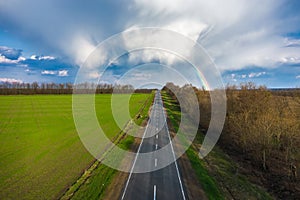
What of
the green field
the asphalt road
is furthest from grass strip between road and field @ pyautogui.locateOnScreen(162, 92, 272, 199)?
the green field

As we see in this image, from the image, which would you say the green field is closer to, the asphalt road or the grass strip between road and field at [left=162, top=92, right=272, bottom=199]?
the asphalt road

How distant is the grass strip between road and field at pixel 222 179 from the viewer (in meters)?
13.8

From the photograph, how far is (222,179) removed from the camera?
52.6 feet

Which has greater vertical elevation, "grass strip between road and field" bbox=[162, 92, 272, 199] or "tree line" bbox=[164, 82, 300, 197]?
"tree line" bbox=[164, 82, 300, 197]

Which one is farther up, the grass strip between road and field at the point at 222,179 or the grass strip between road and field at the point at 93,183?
the grass strip between road and field at the point at 222,179

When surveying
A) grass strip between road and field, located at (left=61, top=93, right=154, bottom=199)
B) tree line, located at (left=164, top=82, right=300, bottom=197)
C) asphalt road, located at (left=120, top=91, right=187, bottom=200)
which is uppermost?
tree line, located at (left=164, top=82, right=300, bottom=197)

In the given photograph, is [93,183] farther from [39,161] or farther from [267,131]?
[267,131]

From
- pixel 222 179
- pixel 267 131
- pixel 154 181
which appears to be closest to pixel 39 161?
pixel 154 181

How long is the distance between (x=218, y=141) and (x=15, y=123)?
1462 inches

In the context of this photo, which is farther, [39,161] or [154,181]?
[39,161]

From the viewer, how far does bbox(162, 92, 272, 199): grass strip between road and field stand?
13.8 m

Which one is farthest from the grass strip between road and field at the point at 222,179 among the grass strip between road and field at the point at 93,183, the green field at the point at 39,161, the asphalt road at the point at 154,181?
the green field at the point at 39,161

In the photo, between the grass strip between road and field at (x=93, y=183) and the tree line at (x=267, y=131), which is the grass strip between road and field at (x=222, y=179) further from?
the grass strip between road and field at (x=93, y=183)

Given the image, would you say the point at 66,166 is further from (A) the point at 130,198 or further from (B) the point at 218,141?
(B) the point at 218,141
